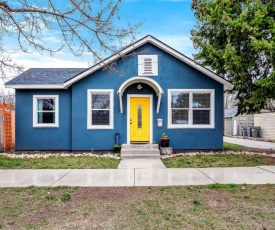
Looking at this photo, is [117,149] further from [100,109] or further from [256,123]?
[256,123]

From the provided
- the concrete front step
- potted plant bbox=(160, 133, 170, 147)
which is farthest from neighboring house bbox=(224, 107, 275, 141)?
the concrete front step

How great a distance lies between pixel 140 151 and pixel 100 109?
2911 millimetres

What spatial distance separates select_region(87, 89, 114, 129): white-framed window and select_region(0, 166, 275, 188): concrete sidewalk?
4.21m

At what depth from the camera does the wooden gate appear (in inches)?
467

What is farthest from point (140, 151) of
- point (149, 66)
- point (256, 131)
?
point (256, 131)

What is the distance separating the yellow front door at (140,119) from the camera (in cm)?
1183

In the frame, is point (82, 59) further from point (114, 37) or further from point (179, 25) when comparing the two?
point (179, 25)

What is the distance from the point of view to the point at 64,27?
223 inches

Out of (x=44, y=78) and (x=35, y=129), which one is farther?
(x=44, y=78)

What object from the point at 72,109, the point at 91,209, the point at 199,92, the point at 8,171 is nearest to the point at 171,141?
the point at 199,92

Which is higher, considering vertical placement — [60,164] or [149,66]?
[149,66]

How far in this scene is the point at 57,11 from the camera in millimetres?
5508

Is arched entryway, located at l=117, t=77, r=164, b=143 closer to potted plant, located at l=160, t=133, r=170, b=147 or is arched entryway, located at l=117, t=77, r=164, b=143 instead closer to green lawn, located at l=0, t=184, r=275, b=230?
potted plant, located at l=160, t=133, r=170, b=147

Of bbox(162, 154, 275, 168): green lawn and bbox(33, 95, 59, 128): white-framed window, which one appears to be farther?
bbox(33, 95, 59, 128): white-framed window
